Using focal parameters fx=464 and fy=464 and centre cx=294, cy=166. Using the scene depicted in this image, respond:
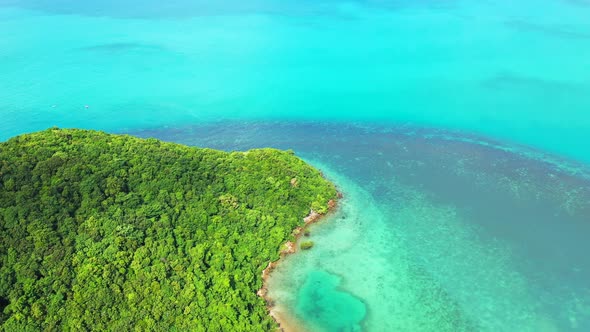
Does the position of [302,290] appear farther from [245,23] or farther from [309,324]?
[245,23]

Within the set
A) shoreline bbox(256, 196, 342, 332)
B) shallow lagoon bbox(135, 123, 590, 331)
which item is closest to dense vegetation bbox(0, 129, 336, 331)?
shoreline bbox(256, 196, 342, 332)

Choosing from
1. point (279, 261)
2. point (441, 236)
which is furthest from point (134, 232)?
point (441, 236)

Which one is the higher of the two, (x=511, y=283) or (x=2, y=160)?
(x=2, y=160)

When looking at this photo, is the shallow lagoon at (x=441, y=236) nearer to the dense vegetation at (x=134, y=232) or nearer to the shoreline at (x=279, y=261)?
the shoreline at (x=279, y=261)

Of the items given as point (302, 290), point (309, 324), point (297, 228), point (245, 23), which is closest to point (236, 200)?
point (297, 228)

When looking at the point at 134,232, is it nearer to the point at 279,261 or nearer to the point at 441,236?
the point at 279,261

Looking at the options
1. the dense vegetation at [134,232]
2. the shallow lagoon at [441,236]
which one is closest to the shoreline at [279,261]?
the shallow lagoon at [441,236]
